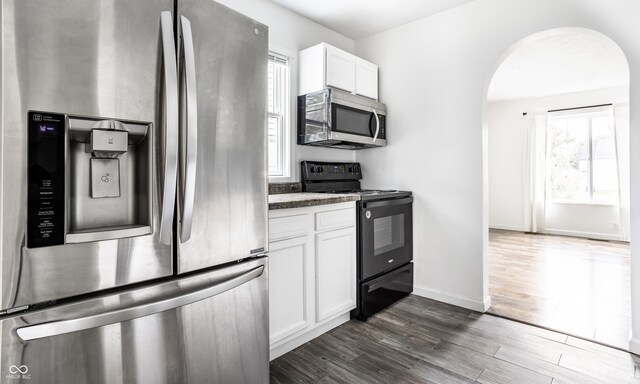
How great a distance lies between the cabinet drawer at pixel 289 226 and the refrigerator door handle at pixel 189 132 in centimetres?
74

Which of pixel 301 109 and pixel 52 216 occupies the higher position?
pixel 301 109

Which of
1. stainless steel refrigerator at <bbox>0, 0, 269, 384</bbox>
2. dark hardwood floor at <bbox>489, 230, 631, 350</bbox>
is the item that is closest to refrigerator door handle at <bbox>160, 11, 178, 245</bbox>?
stainless steel refrigerator at <bbox>0, 0, 269, 384</bbox>

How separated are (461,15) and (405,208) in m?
Result: 1.70

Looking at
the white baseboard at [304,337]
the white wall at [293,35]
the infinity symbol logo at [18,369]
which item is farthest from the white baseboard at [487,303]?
the infinity symbol logo at [18,369]

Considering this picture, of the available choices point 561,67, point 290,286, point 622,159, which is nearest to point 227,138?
point 290,286

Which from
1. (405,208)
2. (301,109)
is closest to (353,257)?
(405,208)

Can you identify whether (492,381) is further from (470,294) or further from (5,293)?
(5,293)

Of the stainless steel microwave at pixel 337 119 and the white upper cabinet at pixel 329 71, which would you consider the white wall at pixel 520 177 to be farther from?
the white upper cabinet at pixel 329 71

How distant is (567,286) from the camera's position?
3.27 m

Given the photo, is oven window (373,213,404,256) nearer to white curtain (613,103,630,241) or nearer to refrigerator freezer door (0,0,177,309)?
refrigerator freezer door (0,0,177,309)

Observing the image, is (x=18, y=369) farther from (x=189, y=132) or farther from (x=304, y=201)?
(x=304, y=201)

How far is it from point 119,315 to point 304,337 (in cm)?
142

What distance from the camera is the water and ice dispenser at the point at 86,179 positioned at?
3.02 feet

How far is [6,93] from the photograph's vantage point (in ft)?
2.83
